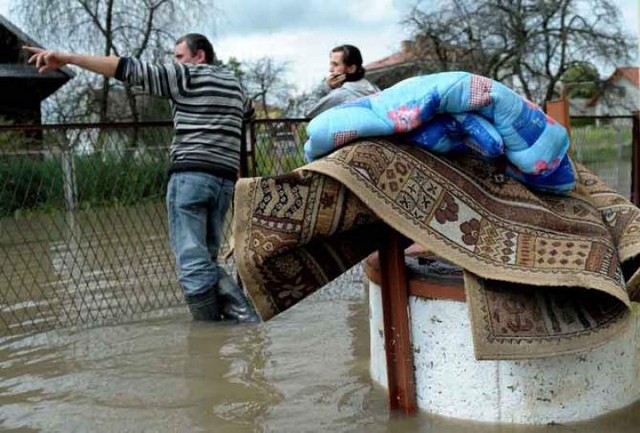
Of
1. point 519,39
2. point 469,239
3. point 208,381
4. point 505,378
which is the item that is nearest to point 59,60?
point 208,381

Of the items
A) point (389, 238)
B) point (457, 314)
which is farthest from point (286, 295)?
point (457, 314)

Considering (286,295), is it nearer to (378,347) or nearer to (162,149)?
(378,347)

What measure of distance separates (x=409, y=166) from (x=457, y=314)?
22.3 inches

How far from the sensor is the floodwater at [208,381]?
317cm

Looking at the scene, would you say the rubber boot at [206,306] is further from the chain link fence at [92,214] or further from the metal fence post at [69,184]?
the metal fence post at [69,184]

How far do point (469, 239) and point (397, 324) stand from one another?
1.54 ft

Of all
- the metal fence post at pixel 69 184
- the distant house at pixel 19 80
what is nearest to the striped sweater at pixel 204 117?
the metal fence post at pixel 69 184

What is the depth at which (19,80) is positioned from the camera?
815 inches

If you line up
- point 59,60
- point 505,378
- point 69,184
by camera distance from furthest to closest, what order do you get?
point 69,184, point 59,60, point 505,378

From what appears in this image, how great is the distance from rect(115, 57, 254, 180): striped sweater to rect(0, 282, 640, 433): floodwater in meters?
0.98

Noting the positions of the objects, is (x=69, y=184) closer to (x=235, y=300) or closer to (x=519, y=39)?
(x=235, y=300)

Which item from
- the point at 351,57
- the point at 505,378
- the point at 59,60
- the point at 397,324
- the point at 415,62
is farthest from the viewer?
the point at 415,62

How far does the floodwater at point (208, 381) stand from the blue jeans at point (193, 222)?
32 centimetres

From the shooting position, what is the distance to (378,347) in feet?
11.2
